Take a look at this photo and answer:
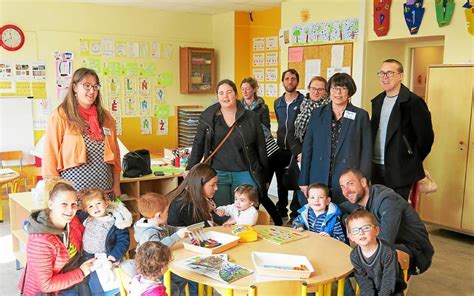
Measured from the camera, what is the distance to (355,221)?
2.21 metres

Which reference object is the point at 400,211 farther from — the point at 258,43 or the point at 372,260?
the point at 258,43

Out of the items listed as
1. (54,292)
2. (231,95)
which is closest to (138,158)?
(231,95)

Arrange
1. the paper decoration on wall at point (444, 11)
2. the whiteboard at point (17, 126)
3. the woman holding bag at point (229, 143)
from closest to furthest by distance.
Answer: the woman holding bag at point (229, 143) → the paper decoration on wall at point (444, 11) → the whiteboard at point (17, 126)

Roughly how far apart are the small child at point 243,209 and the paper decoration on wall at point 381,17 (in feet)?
9.78

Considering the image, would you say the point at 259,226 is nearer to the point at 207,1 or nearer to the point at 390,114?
the point at 390,114

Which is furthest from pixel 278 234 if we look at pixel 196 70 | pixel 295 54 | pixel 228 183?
pixel 196 70

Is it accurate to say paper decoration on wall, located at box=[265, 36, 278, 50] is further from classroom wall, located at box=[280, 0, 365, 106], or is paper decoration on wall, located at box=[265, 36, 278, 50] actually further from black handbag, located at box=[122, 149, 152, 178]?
black handbag, located at box=[122, 149, 152, 178]

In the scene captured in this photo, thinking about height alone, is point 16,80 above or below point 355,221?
above

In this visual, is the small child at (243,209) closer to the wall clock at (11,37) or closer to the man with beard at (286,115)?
the man with beard at (286,115)

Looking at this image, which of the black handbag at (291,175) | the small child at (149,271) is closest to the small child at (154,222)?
the small child at (149,271)

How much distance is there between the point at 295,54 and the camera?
20.3 ft

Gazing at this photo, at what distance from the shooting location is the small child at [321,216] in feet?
9.50

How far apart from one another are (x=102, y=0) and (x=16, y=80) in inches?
58.9

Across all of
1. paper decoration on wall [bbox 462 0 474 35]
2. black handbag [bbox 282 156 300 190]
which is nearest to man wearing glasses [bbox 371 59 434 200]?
black handbag [bbox 282 156 300 190]
